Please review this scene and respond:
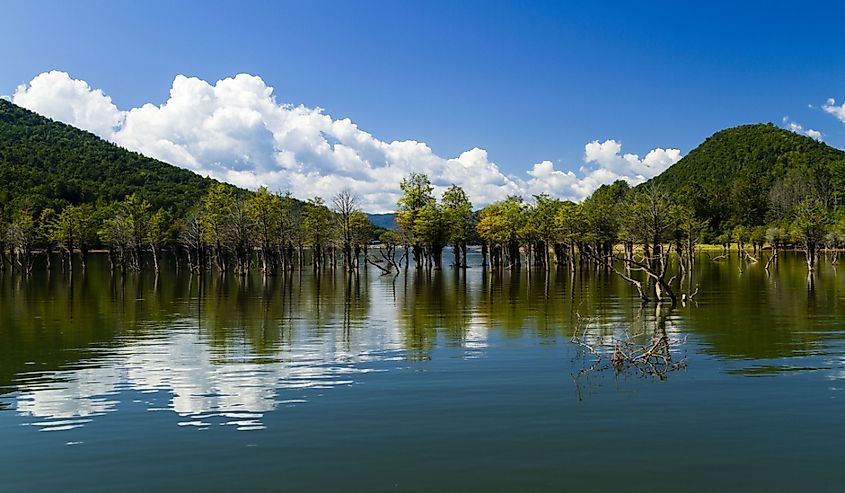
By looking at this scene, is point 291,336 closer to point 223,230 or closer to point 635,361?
point 635,361

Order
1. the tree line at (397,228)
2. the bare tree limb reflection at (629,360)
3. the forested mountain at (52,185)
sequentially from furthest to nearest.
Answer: the forested mountain at (52,185)
the tree line at (397,228)
the bare tree limb reflection at (629,360)

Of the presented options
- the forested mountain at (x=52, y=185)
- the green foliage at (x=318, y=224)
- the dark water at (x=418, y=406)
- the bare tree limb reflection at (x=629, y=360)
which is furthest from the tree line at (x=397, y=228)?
the bare tree limb reflection at (x=629, y=360)

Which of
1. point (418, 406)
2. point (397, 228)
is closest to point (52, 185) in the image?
point (397, 228)

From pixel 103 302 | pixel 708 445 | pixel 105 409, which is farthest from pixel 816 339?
pixel 103 302

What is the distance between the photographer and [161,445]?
1553cm

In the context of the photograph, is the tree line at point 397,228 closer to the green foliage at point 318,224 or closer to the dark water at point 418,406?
the green foliage at point 318,224

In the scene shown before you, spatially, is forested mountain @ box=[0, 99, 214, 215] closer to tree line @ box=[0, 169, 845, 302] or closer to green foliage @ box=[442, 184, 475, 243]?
tree line @ box=[0, 169, 845, 302]

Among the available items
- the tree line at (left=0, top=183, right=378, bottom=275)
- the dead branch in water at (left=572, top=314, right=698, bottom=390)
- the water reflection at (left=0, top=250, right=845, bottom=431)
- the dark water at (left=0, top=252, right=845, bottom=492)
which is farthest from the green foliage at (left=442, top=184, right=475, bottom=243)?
the dead branch in water at (left=572, top=314, right=698, bottom=390)

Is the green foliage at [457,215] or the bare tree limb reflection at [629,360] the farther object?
the green foliage at [457,215]

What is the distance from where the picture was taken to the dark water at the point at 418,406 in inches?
530

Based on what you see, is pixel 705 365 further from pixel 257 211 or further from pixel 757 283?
pixel 257 211

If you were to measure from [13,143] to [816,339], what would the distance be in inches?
8554

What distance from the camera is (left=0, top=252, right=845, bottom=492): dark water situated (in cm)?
1346

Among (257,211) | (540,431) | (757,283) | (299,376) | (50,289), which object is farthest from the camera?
(257,211)
